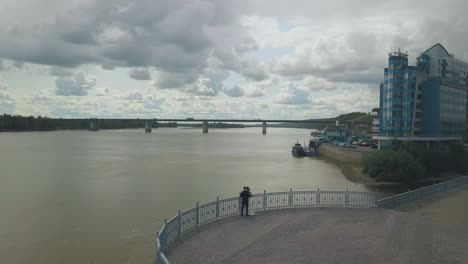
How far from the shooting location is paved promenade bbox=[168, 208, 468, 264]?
47.1 feet

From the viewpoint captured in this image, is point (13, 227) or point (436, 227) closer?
point (436, 227)

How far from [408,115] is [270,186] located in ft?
140

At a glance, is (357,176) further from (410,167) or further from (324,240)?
(324,240)

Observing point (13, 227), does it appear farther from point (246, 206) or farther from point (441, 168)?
point (441, 168)

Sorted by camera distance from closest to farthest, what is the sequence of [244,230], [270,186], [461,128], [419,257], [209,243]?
[419,257] → [209,243] → [244,230] → [270,186] → [461,128]

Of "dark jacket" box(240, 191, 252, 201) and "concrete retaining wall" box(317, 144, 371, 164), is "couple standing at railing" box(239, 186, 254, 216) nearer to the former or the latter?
"dark jacket" box(240, 191, 252, 201)

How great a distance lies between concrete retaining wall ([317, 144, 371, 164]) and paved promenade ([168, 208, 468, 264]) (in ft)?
188

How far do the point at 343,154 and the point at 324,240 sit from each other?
72.6 meters

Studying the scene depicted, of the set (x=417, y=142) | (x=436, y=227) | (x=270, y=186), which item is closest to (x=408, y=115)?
(x=417, y=142)

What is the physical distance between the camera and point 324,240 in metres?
16.2

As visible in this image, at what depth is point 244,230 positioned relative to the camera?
17.3m

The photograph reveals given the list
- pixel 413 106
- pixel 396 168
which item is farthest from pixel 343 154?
pixel 396 168

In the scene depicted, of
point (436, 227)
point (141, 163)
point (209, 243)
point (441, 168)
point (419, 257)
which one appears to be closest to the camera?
point (419, 257)

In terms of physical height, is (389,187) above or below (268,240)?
below
